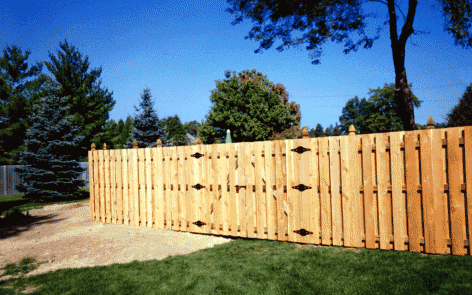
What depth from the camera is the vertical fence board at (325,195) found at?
529 centimetres

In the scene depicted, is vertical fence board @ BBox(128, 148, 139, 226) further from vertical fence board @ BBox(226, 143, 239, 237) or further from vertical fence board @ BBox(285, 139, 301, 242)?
vertical fence board @ BBox(285, 139, 301, 242)

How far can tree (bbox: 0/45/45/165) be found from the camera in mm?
26672

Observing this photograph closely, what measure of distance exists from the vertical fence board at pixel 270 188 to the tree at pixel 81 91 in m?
24.9

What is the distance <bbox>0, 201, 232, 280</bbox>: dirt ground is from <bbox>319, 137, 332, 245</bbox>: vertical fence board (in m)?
2.05

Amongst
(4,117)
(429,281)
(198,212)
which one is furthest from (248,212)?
(4,117)

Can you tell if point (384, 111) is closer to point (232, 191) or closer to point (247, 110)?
point (247, 110)

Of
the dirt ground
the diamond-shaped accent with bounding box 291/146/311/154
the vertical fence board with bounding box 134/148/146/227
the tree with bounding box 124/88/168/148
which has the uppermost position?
the tree with bounding box 124/88/168/148

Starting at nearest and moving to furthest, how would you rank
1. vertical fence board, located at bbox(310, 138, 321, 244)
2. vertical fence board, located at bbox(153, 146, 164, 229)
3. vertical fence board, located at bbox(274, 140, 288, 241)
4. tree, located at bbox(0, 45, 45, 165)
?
1. vertical fence board, located at bbox(310, 138, 321, 244)
2. vertical fence board, located at bbox(274, 140, 288, 241)
3. vertical fence board, located at bbox(153, 146, 164, 229)
4. tree, located at bbox(0, 45, 45, 165)

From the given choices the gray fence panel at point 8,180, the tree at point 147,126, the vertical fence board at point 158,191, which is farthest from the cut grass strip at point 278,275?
the gray fence panel at point 8,180

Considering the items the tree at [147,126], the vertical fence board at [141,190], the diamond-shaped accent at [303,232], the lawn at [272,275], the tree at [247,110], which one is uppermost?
the tree at [247,110]

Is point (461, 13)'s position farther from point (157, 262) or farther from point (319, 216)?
point (157, 262)

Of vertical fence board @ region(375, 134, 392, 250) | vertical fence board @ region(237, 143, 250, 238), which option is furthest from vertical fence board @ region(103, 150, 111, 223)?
vertical fence board @ region(375, 134, 392, 250)

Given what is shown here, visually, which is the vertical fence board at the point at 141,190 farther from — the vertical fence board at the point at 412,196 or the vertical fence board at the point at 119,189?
the vertical fence board at the point at 412,196

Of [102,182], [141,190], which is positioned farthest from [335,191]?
[102,182]
